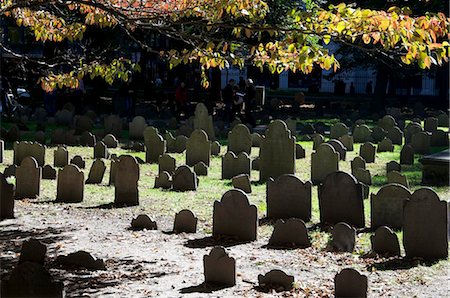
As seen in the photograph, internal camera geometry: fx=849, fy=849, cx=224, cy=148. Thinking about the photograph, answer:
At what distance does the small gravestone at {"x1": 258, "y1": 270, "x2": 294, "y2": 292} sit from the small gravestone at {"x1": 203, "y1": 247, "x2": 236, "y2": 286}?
0.33 meters

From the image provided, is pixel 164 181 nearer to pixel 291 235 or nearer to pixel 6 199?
pixel 6 199

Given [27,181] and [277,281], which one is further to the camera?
[27,181]

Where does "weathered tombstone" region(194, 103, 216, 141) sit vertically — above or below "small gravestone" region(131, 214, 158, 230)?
above

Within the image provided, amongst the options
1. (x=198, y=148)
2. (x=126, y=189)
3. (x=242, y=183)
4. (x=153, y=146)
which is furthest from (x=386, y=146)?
(x=126, y=189)

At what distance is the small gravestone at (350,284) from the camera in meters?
8.19

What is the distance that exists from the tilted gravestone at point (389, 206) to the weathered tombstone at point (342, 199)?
0.24 m

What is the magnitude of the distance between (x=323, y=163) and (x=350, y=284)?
26.3 feet

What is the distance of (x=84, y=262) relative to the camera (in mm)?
9695

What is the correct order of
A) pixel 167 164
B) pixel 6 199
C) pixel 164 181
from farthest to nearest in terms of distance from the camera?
1. pixel 167 164
2. pixel 164 181
3. pixel 6 199

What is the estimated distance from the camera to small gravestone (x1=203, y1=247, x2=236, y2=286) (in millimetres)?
8922

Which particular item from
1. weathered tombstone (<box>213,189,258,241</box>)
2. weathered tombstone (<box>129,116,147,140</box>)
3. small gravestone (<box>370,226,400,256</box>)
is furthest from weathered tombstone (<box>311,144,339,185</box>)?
weathered tombstone (<box>129,116,147,140</box>)

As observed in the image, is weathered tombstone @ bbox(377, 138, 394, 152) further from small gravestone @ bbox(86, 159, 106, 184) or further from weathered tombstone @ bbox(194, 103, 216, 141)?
small gravestone @ bbox(86, 159, 106, 184)

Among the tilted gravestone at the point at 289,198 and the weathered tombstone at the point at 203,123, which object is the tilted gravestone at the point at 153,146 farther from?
the tilted gravestone at the point at 289,198

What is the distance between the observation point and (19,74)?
34.6 meters
